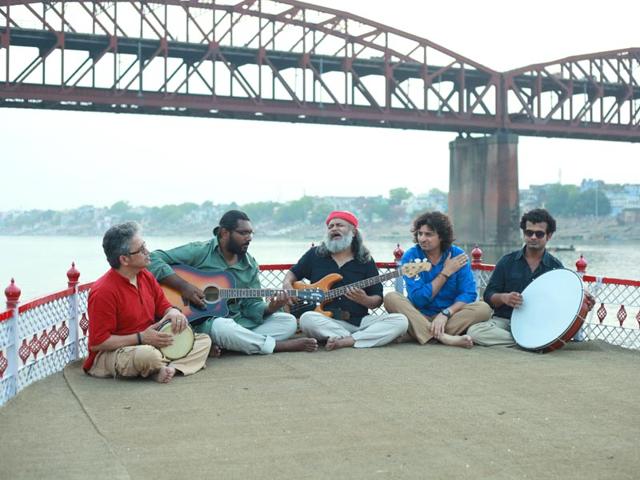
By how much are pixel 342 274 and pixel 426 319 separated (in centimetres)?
90

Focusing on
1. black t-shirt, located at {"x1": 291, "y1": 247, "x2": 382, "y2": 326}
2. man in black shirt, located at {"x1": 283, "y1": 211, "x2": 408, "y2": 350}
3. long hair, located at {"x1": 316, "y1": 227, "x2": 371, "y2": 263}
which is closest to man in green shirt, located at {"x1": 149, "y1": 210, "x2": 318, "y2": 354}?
man in black shirt, located at {"x1": 283, "y1": 211, "x2": 408, "y2": 350}

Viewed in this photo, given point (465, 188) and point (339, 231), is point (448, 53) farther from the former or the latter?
point (339, 231)

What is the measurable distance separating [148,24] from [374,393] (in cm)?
4004

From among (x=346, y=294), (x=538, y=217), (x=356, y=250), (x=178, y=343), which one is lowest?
(x=178, y=343)

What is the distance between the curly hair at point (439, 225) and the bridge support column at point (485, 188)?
4244cm

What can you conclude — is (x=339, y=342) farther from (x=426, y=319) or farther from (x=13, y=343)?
(x=13, y=343)

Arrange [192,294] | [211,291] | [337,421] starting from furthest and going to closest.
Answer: [211,291] → [192,294] → [337,421]

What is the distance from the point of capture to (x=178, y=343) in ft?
21.2

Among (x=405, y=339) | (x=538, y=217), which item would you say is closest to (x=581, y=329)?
(x=538, y=217)

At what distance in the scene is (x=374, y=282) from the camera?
7.70 m

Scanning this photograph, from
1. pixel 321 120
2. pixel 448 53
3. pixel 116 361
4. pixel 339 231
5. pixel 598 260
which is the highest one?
pixel 448 53

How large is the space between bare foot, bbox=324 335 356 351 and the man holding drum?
1105mm

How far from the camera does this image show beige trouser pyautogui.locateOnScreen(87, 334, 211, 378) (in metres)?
6.14

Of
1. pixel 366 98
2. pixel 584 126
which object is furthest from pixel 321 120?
pixel 584 126
